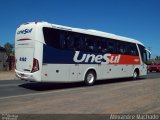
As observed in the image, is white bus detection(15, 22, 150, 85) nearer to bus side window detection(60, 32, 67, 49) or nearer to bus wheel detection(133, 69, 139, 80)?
bus side window detection(60, 32, 67, 49)

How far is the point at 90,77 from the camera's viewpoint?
60.9 feet

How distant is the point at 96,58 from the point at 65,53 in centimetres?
305

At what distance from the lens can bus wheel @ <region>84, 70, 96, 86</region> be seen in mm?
18219

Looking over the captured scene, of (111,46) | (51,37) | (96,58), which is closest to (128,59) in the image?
(111,46)

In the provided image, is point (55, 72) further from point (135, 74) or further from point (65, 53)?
point (135, 74)

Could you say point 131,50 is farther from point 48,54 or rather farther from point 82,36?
point 48,54

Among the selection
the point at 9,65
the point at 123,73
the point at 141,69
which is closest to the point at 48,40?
the point at 123,73

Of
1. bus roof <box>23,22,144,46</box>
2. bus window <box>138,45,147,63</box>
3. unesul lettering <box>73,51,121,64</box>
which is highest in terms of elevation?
bus roof <box>23,22,144,46</box>

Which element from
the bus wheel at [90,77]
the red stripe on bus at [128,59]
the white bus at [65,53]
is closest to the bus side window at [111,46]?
the white bus at [65,53]

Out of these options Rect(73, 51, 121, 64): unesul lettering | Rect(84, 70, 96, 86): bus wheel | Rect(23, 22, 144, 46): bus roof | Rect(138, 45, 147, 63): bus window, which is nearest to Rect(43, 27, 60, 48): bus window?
Rect(23, 22, 144, 46): bus roof

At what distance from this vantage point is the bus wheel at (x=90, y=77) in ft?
59.8

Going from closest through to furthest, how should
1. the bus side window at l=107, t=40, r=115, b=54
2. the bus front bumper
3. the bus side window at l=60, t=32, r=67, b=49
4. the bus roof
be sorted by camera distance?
the bus front bumper < the bus roof < the bus side window at l=60, t=32, r=67, b=49 < the bus side window at l=107, t=40, r=115, b=54

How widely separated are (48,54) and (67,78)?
208 cm

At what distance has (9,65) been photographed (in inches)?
1513
